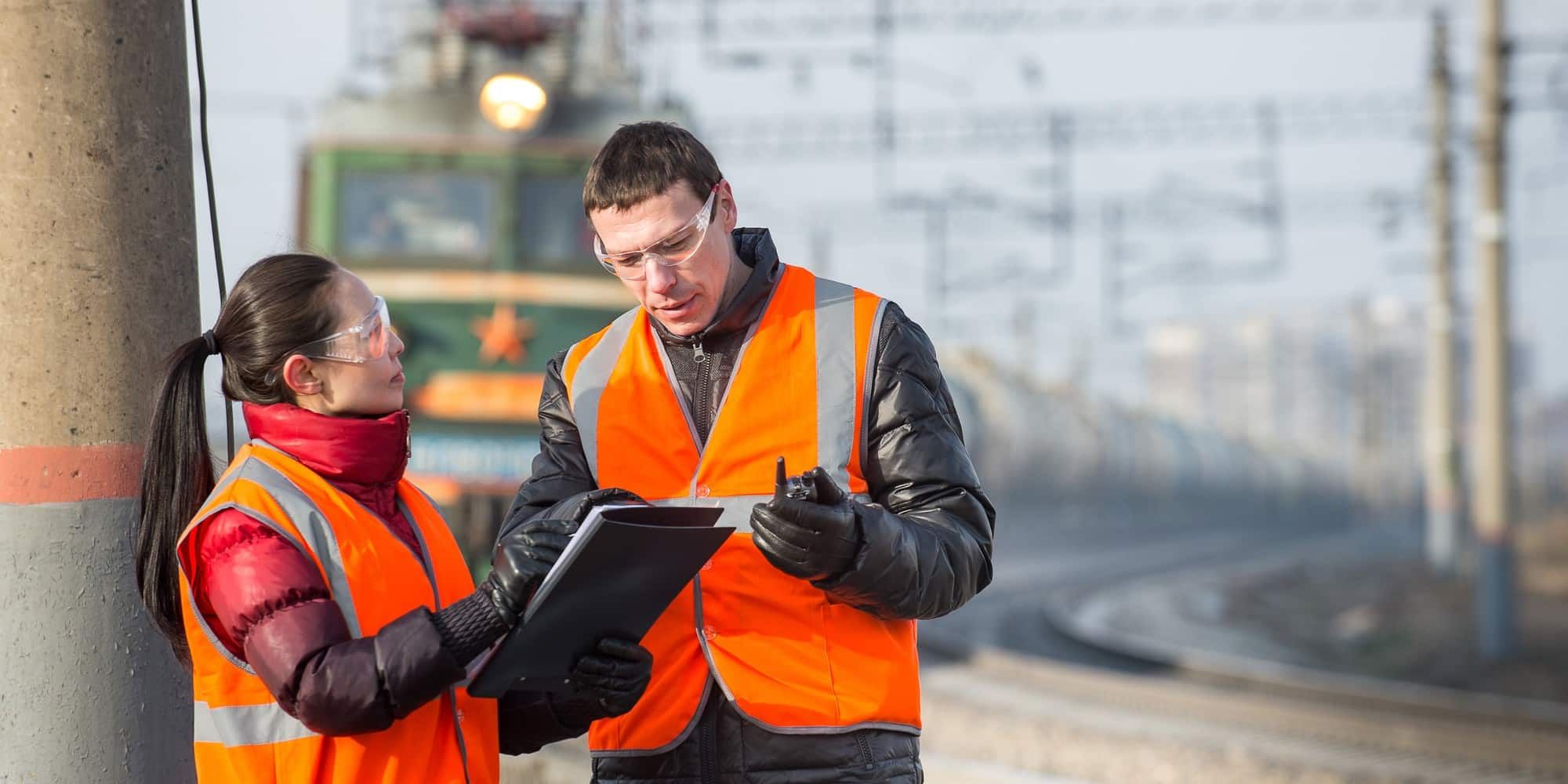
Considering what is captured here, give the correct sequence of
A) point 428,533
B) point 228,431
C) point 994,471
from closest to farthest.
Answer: point 428,533 < point 228,431 < point 994,471

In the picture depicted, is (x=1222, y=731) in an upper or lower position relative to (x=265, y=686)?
lower

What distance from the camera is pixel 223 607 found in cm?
230

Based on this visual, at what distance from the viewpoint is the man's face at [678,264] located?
2717 mm

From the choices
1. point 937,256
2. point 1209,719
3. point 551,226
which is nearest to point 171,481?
point 551,226

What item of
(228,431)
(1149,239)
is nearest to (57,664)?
(228,431)

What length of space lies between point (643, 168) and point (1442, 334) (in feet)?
70.7

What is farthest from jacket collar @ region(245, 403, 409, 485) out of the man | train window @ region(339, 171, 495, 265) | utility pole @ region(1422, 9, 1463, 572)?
utility pole @ region(1422, 9, 1463, 572)

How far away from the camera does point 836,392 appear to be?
2727mm

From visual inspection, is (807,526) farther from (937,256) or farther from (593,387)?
(937,256)

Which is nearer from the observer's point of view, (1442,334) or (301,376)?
(301,376)

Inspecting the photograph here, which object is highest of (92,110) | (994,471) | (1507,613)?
(92,110)

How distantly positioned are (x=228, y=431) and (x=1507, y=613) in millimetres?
14162

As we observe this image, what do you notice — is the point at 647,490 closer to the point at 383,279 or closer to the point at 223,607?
the point at 223,607

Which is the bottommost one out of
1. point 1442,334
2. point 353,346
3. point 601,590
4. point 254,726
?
point 1442,334
